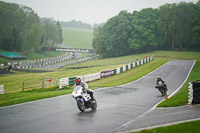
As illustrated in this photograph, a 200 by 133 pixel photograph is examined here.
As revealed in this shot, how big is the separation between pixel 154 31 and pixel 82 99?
8446 cm

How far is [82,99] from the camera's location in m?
13.7

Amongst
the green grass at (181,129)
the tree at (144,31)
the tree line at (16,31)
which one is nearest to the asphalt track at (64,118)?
the green grass at (181,129)

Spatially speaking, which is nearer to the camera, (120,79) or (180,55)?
(120,79)

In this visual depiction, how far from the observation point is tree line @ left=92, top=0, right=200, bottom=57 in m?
89.7

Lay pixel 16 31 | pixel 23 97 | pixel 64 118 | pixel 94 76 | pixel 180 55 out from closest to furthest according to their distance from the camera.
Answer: pixel 64 118 < pixel 23 97 < pixel 94 76 < pixel 180 55 < pixel 16 31

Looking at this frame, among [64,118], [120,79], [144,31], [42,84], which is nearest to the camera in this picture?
[64,118]

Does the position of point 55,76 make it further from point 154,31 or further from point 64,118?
point 154,31

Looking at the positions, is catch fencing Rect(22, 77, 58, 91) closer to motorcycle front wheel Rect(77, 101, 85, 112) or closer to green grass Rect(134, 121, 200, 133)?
motorcycle front wheel Rect(77, 101, 85, 112)

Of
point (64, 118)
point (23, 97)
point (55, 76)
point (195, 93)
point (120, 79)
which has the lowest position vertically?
point (55, 76)

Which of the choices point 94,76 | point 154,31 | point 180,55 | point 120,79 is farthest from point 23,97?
point 154,31

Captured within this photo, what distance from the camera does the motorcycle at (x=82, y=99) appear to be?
13555 mm

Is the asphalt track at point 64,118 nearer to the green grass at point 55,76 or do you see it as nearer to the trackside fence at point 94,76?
the green grass at point 55,76

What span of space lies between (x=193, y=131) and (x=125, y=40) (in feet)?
287

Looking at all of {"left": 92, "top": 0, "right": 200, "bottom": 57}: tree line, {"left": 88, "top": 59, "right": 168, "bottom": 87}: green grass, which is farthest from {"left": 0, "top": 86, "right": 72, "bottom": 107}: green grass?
{"left": 92, "top": 0, "right": 200, "bottom": 57}: tree line
